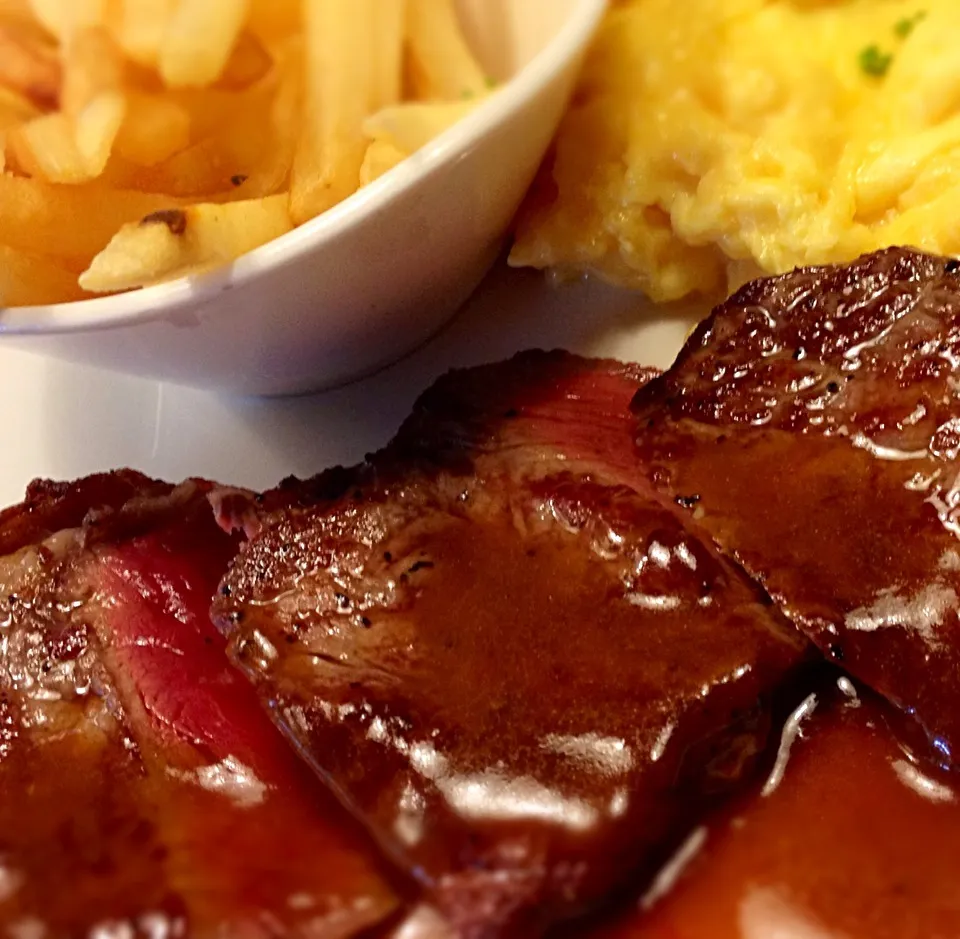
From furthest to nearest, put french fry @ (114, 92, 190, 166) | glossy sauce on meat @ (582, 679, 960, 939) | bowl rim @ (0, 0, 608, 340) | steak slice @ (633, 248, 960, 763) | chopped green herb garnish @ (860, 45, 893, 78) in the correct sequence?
chopped green herb garnish @ (860, 45, 893, 78) < french fry @ (114, 92, 190, 166) < bowl rim @ (0, 0, 608, 340) < steak slice @ (633, 248, 960, 763) < glossy sauce on meat @ (582, 679, 960, 939)

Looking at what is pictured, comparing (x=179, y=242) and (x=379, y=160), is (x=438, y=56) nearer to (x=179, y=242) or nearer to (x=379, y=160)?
(x=379, y=160)

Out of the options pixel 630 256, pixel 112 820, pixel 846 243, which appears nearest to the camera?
pixel 112 820

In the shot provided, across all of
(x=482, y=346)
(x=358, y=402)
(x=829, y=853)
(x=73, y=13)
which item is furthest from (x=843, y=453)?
(x=73, y=13)

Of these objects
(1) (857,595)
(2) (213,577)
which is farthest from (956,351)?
(2) (213,577)

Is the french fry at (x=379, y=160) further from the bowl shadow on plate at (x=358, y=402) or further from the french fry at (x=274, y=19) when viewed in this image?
the bowl shadow on plate at (x=358, y=402)

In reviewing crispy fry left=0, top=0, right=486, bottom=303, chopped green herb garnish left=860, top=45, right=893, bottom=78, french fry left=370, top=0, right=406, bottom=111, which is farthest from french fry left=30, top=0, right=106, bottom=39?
chopped green herb garnish left=860, top=45, right=893, bottom=78

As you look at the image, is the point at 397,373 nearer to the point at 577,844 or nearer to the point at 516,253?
the point at 516,253

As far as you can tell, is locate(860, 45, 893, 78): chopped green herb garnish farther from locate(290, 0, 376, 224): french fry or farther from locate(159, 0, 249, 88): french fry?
locate(159, 0, 249, 88): french fry
